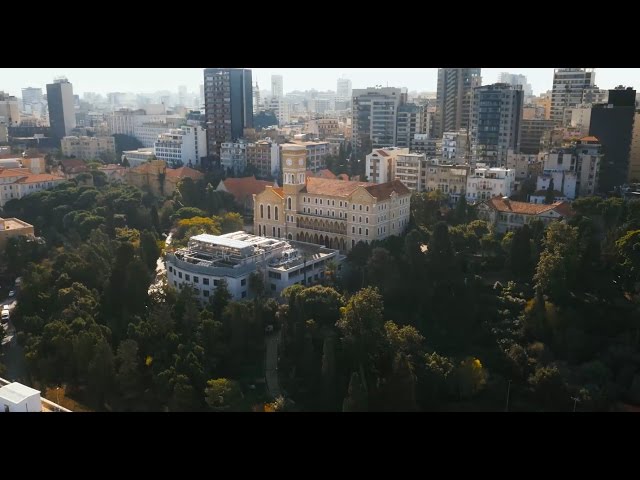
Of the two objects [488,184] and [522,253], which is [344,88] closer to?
[488,184]

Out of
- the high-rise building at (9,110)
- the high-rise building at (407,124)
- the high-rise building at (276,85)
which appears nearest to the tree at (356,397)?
the high-rise building at (407,124)

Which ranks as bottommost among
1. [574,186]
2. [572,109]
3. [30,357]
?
[30,357]

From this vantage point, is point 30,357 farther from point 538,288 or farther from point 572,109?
point 572,109

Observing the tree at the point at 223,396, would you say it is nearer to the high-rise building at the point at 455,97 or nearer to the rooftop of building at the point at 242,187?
the rooftop of building at the point at 242,187

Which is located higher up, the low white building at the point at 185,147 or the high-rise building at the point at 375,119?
the high-rise building at the point at 375,119

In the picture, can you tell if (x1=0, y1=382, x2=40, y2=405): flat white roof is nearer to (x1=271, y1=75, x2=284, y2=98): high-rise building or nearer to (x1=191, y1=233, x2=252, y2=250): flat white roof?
(x1=191, y1=233, x2=252, y2=250): flat white roof
